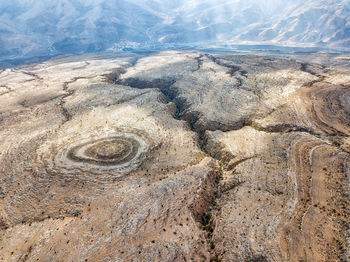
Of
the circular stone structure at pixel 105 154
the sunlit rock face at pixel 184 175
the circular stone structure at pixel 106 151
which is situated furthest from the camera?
the circular stone structure at pixel 106 151

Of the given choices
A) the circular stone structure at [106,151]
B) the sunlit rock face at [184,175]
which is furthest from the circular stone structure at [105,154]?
the sunlit rock face at [184,175]

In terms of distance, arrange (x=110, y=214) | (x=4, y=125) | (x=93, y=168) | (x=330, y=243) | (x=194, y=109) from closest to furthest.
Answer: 1. (x=330, y=243)
2. (x=110, y=214)
3. (x=93, y=168)
4. (x=4, y=125)
5. (x=194, y=109)

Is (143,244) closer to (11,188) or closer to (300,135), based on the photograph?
(11,188)

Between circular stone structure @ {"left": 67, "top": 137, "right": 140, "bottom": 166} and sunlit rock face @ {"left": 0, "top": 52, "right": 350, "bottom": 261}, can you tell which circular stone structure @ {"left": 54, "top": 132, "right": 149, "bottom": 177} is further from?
sunlit rock face @ {"left": 0, "top": 52, "right": 350, "bottom": 261}

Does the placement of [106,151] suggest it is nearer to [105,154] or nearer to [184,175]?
[105,154]

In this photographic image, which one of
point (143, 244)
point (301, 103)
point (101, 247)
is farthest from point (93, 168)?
point (301, 103)

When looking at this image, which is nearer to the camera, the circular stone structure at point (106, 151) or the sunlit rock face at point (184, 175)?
the sunlit rock face at point (184, 175)

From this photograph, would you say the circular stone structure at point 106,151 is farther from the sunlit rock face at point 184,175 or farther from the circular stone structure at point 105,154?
the sunlit rock face at point 184,175
